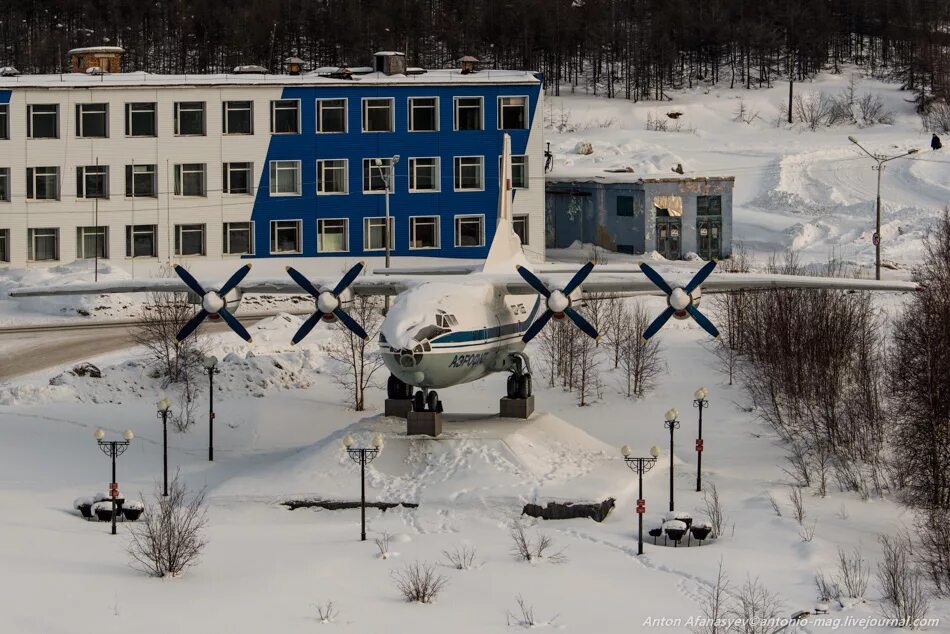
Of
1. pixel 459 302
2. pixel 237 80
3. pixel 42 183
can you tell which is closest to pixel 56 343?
pixel 42 183

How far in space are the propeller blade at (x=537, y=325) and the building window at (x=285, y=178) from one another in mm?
35685

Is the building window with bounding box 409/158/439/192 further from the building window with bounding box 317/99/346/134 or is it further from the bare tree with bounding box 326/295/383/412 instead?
the bare tree with bounding box 326/295/383/412

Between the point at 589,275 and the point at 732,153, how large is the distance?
66.6m

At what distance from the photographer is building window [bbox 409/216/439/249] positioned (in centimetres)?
8219

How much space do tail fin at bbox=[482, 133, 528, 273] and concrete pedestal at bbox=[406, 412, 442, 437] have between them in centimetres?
648

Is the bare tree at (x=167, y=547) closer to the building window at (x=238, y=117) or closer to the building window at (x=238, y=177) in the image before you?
the building window at (x=238, y=177)

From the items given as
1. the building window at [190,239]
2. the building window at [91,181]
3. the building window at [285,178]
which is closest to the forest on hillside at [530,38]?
the building window at [285,178]

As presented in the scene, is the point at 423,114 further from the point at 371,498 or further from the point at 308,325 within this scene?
the point at 371,498

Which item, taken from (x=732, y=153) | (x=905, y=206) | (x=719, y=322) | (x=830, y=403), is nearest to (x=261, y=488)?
(x=830, y=403)

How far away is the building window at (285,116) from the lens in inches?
3155

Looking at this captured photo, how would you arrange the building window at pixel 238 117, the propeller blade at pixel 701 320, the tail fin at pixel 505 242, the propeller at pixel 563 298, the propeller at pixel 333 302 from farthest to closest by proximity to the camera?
1. the building window at pixel 238 117
2. the tail fin at pixel 505 242
3. the propeller at pixel 333 302
4. the propeller at pixel 563 298
5. the propeller blade at pixel 701 320

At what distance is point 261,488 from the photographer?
140ft

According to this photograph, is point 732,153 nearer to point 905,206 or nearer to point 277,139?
point 905,206

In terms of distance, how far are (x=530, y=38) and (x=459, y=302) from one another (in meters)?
97.2
